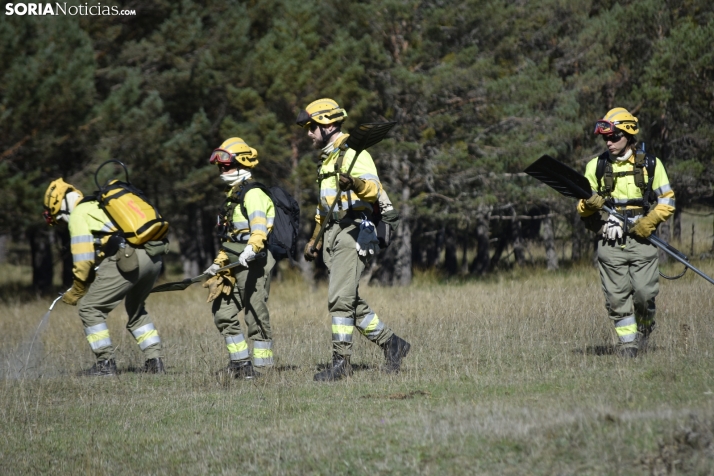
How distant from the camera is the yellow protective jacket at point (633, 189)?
7.64 m

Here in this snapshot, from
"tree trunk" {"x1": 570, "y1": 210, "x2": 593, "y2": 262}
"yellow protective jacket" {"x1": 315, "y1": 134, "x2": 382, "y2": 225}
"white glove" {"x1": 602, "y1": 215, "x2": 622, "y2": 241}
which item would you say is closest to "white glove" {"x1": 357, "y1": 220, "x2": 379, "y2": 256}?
"yellow protective jacket" {"x1": 315, "y1": 134, "x2": 382, "y2": 225}

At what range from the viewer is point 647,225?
7527 mm

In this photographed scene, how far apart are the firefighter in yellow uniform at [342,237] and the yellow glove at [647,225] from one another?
2.22 metres

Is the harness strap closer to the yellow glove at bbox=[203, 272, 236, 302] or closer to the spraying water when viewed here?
the yellow glove at bbox=[203, 272, 236, 302]

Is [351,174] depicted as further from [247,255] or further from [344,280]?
[247,255]

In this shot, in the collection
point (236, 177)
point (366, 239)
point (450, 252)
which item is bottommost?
point (450, 252)

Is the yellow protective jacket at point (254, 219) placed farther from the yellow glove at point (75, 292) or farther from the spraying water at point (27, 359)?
the spraying water at point (27, 359)

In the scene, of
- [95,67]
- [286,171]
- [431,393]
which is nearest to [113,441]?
[431,393]

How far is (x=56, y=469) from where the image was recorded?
562 cm

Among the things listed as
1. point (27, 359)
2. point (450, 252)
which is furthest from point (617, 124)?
point (450, 252)

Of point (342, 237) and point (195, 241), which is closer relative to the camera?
point (342, 237)

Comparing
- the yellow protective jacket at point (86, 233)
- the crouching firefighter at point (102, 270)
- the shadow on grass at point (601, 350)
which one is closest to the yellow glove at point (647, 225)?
the shadow on grass at point (601, 350)

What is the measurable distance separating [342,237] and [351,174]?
0.57 m

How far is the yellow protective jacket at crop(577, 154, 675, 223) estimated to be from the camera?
7.64 metres
